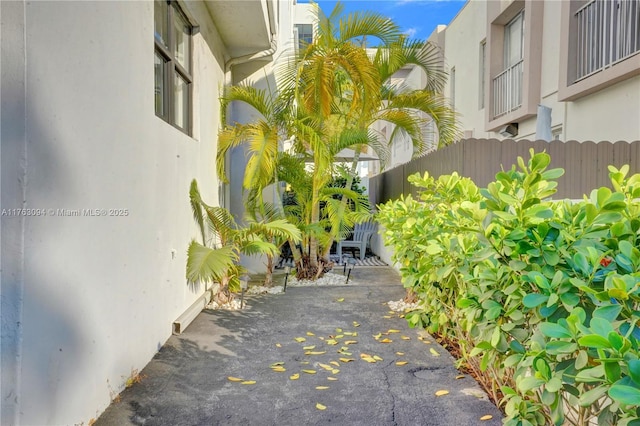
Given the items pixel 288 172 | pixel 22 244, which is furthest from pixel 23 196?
pixel 288 172

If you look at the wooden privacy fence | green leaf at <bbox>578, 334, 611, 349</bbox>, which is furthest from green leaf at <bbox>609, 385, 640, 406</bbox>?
the wooden privacy fence

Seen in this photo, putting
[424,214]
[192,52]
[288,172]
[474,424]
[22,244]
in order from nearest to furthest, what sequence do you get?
[22,244] → [474,424] → [424,214] → [192,52] → [288,172]

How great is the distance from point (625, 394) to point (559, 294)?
574 mm

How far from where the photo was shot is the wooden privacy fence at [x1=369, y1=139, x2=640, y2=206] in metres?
→ 5.68

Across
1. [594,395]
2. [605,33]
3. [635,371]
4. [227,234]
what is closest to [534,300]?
[594,395]

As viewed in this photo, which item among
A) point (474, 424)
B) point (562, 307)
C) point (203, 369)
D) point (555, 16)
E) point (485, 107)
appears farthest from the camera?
point (485, 107)

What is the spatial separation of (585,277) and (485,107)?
10.6 m

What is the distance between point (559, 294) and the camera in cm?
154

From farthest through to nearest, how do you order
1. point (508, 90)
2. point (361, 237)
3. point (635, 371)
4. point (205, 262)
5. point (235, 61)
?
point (361, 237) → point (508, 90) → point (235, 61) → point (205, 262) → point (635, 371)

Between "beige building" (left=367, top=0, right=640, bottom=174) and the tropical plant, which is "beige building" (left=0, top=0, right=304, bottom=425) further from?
"beige building" (left=367, top=0, right=640, bottom=174)

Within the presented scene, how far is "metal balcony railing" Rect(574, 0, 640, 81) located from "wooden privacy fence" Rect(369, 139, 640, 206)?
1.66 meters

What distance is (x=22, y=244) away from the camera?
205 centimetres

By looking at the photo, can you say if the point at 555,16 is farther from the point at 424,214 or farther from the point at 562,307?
the point at 562,307

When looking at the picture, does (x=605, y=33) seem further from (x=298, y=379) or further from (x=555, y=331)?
(x=555, y=331)
